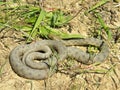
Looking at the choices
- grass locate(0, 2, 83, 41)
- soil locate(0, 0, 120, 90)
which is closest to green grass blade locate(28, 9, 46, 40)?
grass locate(0, 2, 83, 41)

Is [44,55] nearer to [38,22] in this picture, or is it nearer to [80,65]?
[80,65]

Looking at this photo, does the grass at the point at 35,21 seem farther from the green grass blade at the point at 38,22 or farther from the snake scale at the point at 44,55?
the snake scale at the point at 44,55

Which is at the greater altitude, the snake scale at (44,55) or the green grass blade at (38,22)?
the green grass blade at (38,22)

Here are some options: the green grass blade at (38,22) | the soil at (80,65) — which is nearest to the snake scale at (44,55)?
the soil at (80,65)

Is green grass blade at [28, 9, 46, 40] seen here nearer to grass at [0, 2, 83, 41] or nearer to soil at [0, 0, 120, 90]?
grass at [0, 2, 83, 41]

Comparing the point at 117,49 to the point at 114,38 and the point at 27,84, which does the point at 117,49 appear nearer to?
the point at 114,38
